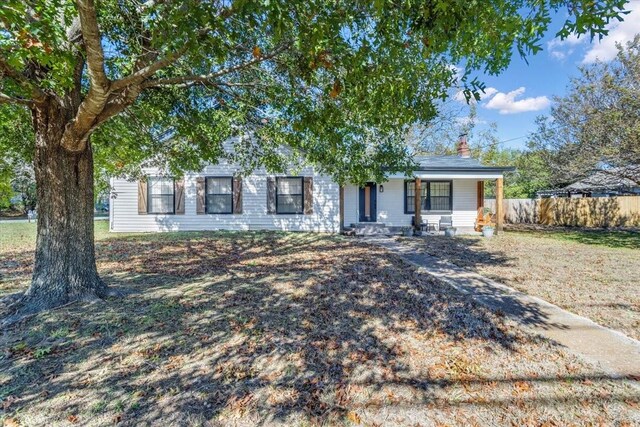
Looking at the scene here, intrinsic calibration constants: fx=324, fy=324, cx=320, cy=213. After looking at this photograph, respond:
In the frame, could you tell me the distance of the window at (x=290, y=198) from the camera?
1373 centimetres

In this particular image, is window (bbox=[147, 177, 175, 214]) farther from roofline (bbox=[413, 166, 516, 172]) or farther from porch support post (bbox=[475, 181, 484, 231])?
porch support post (bbox=[475, 181, 484, 231])

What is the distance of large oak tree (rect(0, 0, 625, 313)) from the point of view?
8.95 feet

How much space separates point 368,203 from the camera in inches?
581

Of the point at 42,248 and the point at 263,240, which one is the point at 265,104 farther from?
the point at 263,240

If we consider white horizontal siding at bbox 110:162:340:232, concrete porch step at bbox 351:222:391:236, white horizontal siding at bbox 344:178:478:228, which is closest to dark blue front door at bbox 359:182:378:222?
white horizontal siding at bbox 344:178:478:228

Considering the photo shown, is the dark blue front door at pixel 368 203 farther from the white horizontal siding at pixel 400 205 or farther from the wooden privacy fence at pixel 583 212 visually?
the wooden privacy fence at pixel 583 212

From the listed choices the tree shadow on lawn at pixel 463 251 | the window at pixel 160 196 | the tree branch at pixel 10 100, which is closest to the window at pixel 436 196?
the tree shadow on lawn at pixel 463 251

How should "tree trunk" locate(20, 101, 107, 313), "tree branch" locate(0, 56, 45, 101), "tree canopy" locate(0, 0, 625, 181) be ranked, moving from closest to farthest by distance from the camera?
"tree canopy" locate(0, 0, 625, 181)
"tree branch" locate(0, 56, 45, 101)
"tree trunk" locate(20, 101, 107, 313)

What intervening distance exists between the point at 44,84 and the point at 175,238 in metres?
8.38

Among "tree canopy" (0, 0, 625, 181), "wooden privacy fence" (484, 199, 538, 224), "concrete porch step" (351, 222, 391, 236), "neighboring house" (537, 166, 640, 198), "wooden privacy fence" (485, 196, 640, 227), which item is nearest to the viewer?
"tree canopy" (0, 0, 625, 181)

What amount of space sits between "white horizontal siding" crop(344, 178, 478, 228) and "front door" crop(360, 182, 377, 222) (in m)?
0.23

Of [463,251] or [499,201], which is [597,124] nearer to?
[499,201]

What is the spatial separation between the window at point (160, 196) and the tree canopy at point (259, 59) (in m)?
6.35

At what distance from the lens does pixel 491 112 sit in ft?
110
